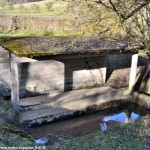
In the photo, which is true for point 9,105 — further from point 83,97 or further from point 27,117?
point 83,97

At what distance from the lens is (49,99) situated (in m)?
11.6

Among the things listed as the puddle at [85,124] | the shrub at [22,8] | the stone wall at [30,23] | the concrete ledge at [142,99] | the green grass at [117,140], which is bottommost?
the puddle at [85,124]

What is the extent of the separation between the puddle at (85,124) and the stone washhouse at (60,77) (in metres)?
0.33

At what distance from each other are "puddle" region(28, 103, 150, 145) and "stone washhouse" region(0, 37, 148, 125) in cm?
33

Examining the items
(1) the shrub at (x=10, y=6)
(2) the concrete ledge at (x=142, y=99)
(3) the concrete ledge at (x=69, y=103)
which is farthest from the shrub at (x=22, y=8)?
(2) the concrete ledge at (x=142, y=99)

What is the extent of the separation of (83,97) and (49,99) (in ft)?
4.73

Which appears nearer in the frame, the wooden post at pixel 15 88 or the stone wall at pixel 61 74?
the wooden post at pixel 15 88

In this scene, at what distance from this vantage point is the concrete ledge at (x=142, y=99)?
12.4 m

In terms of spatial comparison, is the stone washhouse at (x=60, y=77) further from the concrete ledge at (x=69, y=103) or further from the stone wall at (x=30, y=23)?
the stone wall at (x=30, y=23)

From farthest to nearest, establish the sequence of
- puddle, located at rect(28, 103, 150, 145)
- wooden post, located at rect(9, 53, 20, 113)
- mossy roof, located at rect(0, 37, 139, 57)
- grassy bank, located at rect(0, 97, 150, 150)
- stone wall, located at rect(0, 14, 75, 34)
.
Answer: stone wall, located at rect(0, 14, 75, 34)
wooden post, located at rect(9, 53, 20, 113)
mossy roof, located at rect(0, 37, 139, 57)
puddle, located at rect(28, 103, 150, 145)
grassy bank, located at rect(0, 97, 150, 150)

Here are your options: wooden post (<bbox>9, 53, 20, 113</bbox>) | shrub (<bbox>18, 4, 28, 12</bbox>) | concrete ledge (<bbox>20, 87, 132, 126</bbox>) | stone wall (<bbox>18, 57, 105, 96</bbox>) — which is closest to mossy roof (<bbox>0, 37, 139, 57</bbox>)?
wooden post (<bbox>9, 53, 20, 113</bbox>)

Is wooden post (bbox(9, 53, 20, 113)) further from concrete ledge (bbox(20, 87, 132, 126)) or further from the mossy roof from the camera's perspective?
the mossy roof

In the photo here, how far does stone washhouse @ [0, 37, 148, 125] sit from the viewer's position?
10188 millimetres

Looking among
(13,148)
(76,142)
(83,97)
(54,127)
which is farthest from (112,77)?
(13,148)
